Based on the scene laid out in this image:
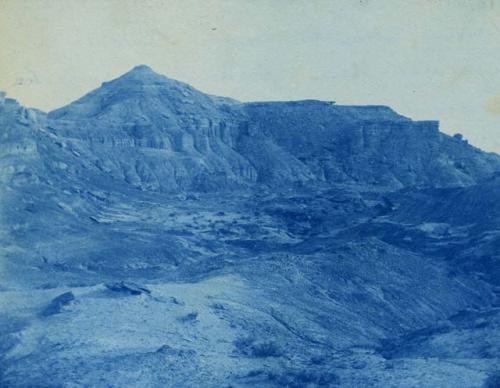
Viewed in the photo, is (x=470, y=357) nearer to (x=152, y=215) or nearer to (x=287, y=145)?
(x=152, y=215)

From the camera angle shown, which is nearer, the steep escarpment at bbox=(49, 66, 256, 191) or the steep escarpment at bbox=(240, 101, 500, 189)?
the steep escarpment at bbox=(49, 66, 256, 191)

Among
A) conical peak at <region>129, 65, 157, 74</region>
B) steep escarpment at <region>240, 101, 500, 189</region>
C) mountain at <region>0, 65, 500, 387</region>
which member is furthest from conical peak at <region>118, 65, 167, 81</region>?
steep escarpment at <region>240, 101, 500, 189</region>

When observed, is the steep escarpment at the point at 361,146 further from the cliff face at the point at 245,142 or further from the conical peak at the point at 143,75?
the conical peak at the point at 143,75

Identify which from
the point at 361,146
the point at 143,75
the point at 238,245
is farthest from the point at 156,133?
the point at 238,245

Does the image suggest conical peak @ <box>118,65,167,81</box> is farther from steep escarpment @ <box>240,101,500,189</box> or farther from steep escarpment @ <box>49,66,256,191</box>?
steep escarpment @ <box>240,101,500,189</box>

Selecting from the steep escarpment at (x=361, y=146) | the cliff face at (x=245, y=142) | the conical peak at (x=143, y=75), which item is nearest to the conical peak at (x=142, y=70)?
the conical peak at (x=143, y=75)

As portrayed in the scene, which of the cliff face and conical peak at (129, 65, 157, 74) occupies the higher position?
conical peak at (129, 65, 157, 74)

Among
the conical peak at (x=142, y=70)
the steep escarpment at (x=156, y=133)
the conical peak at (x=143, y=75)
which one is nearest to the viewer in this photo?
the steep escarpment at (x=156, y=133)

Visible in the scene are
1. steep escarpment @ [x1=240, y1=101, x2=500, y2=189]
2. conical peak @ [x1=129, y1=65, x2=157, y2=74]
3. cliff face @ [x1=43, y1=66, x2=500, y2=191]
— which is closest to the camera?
cliff face @ [x1=43, y1=66, x2=500, y2=191]

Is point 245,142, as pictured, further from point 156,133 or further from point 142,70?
point 142,70

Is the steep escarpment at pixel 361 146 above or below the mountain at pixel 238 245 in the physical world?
above
